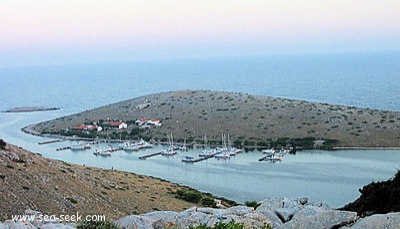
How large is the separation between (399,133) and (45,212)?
60.0 m

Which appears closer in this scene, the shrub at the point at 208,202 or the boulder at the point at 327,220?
the boulder at the point at 327,220

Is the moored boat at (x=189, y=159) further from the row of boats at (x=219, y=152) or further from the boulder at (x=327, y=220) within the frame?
the boulder at (x=327, y=220)

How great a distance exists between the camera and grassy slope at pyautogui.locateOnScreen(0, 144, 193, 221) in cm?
2164

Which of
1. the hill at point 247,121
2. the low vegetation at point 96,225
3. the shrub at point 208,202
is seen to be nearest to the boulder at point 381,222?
the low vegetation at point 96,225

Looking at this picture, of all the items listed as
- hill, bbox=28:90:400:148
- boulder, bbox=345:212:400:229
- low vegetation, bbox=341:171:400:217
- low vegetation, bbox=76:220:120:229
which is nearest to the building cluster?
hill, bbox=28:90:400:148

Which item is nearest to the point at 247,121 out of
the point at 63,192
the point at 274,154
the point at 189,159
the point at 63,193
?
the point at 274,154

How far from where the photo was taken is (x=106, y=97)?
175 metres

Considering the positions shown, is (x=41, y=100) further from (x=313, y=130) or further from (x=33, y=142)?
(x=313, y=130)

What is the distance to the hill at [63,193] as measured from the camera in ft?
70.9

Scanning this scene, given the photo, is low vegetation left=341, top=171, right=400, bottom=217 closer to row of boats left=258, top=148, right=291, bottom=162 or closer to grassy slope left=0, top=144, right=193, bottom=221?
grassy slope left=0, top=144, right=193, bottom=221

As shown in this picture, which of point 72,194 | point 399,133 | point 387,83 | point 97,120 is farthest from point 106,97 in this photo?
point 72,194

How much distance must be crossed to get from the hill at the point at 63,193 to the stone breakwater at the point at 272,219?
791cm

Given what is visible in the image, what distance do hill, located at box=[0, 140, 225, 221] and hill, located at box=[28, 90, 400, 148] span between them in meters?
42.2

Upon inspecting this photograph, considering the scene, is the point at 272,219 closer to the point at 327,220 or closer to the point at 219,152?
the point at 327,220
